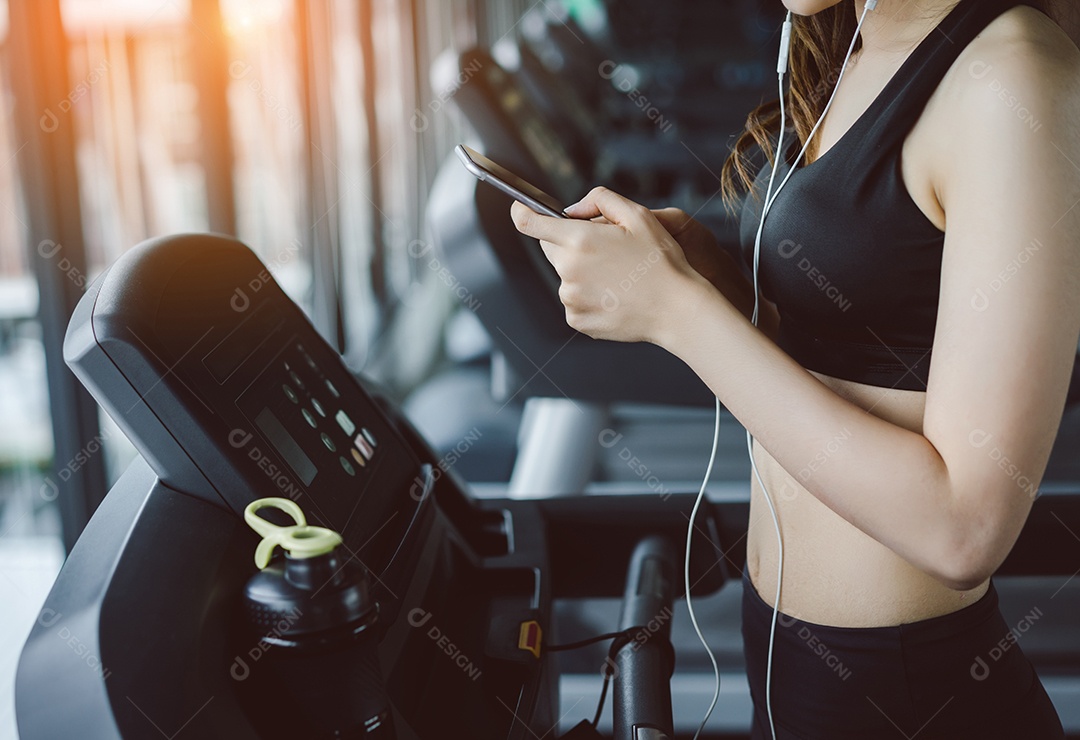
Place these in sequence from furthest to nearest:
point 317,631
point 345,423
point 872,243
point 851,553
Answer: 1. point 345,423
2. point 851,553
3. point 872,243
4. point 317,631

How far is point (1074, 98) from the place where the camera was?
0.71m

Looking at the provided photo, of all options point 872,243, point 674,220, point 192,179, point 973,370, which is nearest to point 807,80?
point 674,220

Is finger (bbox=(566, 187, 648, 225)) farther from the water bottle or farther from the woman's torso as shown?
the water bottle

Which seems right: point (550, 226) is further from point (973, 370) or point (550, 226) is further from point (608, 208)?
point (973, 370)

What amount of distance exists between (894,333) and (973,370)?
170mm

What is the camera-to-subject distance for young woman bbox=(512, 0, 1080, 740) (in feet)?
2.25

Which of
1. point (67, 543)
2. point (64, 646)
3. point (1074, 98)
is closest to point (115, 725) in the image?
point (64, 646)

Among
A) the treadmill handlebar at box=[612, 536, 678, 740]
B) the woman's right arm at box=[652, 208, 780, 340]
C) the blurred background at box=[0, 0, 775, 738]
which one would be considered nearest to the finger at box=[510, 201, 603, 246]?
the woman's right arm at box=[652, 208, 780, 340]

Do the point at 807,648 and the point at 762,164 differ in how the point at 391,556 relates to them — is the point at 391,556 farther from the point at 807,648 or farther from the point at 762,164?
the point at 762,164

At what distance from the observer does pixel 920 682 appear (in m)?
0.90

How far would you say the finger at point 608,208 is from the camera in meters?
0.85

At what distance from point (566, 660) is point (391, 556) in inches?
55.6

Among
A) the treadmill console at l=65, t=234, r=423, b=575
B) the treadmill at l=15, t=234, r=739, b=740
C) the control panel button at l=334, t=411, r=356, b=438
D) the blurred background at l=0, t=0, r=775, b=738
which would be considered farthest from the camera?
the blurred background at l=0, t=0, r=775, b=738

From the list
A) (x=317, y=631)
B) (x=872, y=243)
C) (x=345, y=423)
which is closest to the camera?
(x=317, y=631)
